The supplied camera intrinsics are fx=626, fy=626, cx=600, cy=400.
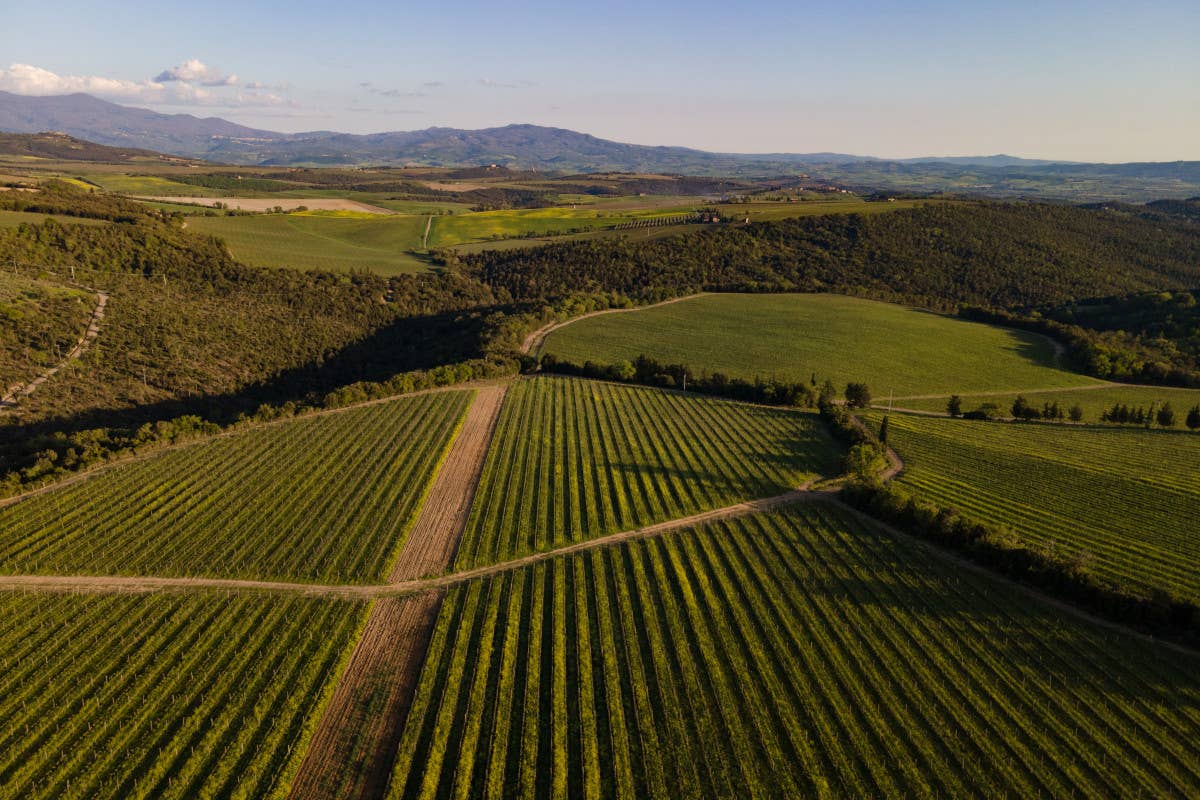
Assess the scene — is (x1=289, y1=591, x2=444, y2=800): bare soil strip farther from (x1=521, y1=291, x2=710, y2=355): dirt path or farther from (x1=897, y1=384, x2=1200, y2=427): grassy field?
(x1=897, y1=384, x2=1200, y2=427): grassy field

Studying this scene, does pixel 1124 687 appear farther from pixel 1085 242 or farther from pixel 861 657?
pixel 1085 242

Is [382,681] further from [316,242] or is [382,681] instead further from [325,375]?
[316,242]

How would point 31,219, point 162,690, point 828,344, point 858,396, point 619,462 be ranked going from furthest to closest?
point 31,219 < point 828,344 < point 858,396 < point 619,462 < point 162,690

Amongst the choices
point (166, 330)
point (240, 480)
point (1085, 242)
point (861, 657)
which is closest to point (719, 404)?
point (861, 657)

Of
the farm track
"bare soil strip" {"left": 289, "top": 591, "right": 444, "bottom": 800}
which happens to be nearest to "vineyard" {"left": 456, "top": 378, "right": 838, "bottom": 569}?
"bare soil strip" {"left": 289, "top": 591, "right": 444, "bottom": 800}

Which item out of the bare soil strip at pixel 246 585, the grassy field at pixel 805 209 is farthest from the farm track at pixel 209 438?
the grassy field at pixel 805 209

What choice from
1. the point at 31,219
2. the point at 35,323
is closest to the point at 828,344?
the point at 35,323
